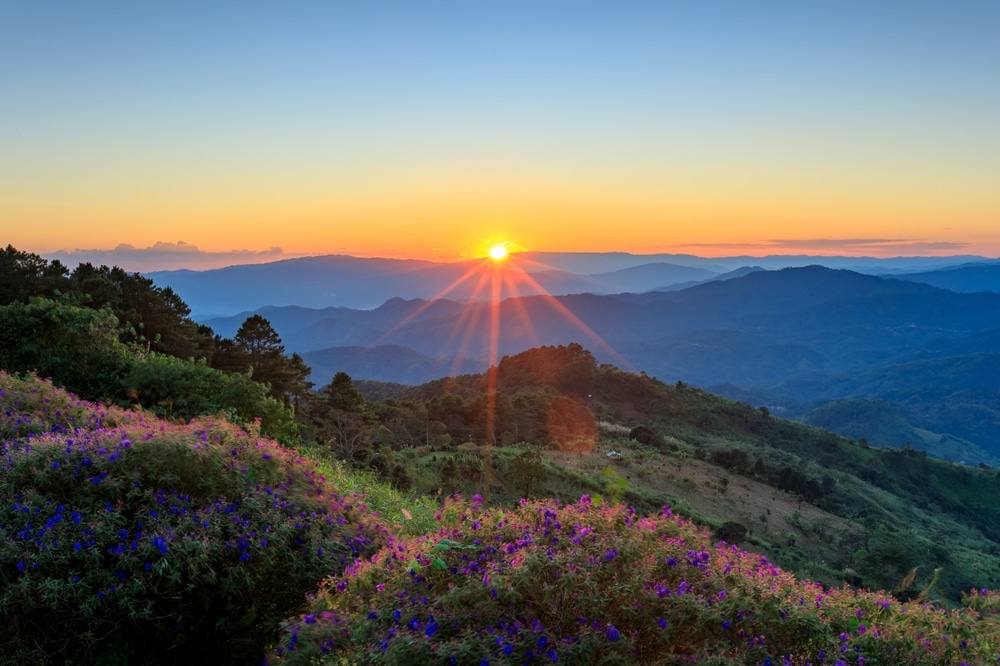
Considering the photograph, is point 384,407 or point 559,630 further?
point 384,407

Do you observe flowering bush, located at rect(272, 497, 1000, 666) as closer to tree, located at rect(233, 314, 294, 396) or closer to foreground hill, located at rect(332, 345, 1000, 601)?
foreground hill, located at rect(332, 345, 1000, 601)

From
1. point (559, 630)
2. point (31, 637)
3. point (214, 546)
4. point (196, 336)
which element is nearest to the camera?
point (559, 630)

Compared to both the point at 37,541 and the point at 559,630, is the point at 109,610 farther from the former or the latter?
the point at 559,630

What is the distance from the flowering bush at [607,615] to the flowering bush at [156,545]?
1288 millimetres

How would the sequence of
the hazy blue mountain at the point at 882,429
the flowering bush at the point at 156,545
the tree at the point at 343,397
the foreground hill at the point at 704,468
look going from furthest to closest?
the hazy blue mountain at the point at 882,429 < the tree at the point at 343,397 < the foreground hill at the point at 704,468 < the flowering bush at the point at 156,545

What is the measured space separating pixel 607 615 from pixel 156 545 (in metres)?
3.26

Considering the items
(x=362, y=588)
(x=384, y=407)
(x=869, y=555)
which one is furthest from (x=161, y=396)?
(x=869, y=555)

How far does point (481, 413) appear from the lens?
38.2 meters

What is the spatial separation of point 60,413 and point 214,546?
3.58 m

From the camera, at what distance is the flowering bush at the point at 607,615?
2715 millimetres

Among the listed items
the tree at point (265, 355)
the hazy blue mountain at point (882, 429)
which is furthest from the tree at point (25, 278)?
the hazy blue mountain at point (882, 429)

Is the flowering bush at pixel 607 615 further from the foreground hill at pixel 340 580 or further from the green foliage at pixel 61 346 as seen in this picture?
the green foliage at pixel 61 346

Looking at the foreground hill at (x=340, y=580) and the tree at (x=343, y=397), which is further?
the tree at (x=343, y=397)

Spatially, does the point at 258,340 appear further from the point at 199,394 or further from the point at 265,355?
the point at 199,394
